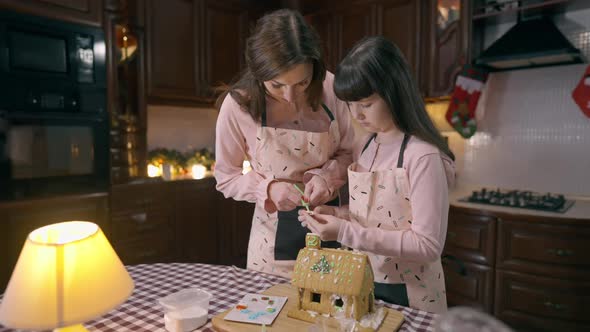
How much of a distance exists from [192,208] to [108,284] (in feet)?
7.90

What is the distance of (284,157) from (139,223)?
183 cm

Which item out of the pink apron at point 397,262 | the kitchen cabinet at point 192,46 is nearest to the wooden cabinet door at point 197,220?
the kitchen cabinet at point 192,46

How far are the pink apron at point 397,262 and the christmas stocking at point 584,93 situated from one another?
1959 millimetres

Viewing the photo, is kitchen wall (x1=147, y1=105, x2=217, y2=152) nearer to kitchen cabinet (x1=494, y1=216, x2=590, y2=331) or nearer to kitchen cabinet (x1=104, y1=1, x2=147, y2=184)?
kitchen cabinet (x1=104, y1=1, x2=147, y2=184)

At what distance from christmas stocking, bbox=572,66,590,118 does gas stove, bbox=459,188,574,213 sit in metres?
0.56

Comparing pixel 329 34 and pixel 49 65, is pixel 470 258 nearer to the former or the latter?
pixel 329 34

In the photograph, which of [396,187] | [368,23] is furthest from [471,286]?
[368,23]

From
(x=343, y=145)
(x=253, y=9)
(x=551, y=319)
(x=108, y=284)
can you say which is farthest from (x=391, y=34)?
(x=108, y=284)

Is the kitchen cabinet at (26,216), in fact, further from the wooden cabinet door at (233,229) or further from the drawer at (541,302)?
the drawer at (541,302)

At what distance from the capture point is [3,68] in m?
2.12

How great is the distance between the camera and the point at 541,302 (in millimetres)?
2215

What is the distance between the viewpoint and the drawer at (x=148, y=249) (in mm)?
2686

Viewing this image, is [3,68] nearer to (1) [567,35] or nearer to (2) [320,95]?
(2) [320,95]

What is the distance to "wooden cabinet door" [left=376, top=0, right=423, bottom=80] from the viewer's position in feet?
9.37
